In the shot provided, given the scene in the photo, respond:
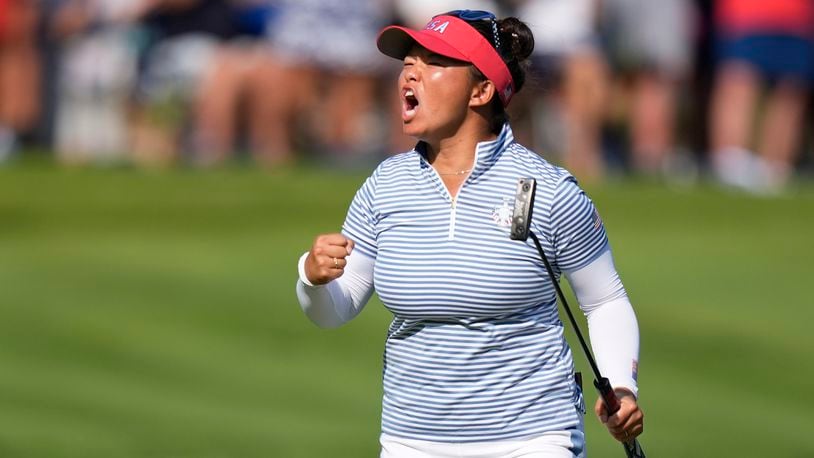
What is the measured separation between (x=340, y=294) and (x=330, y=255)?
1.09ft

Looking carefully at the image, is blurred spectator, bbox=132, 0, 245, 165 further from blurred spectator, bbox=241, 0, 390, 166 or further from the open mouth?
the open mouth

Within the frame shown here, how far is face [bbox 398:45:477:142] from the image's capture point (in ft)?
15.3

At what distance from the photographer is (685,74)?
17234 mm

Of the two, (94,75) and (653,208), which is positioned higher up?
(94,75)

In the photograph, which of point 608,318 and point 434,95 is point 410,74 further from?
point 608,318

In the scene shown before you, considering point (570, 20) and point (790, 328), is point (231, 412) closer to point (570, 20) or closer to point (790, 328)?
point (790, 328)

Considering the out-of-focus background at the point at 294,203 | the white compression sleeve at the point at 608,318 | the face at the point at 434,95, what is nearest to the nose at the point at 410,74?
the face at the point at 434,95

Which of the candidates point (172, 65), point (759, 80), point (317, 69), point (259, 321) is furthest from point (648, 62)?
point (259, 321)

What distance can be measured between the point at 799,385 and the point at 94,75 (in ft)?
29.1

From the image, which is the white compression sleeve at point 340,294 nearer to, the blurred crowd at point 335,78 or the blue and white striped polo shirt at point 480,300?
the blue and white striped polo shirt at point 480,300

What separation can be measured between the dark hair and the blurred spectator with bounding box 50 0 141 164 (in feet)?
39.2

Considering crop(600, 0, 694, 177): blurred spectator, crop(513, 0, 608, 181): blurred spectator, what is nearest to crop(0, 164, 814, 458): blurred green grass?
crop(513, 0, 608, 181): blurred spectator

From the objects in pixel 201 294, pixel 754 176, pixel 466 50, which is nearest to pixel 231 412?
pixel 201 294

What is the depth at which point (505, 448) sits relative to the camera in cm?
455
